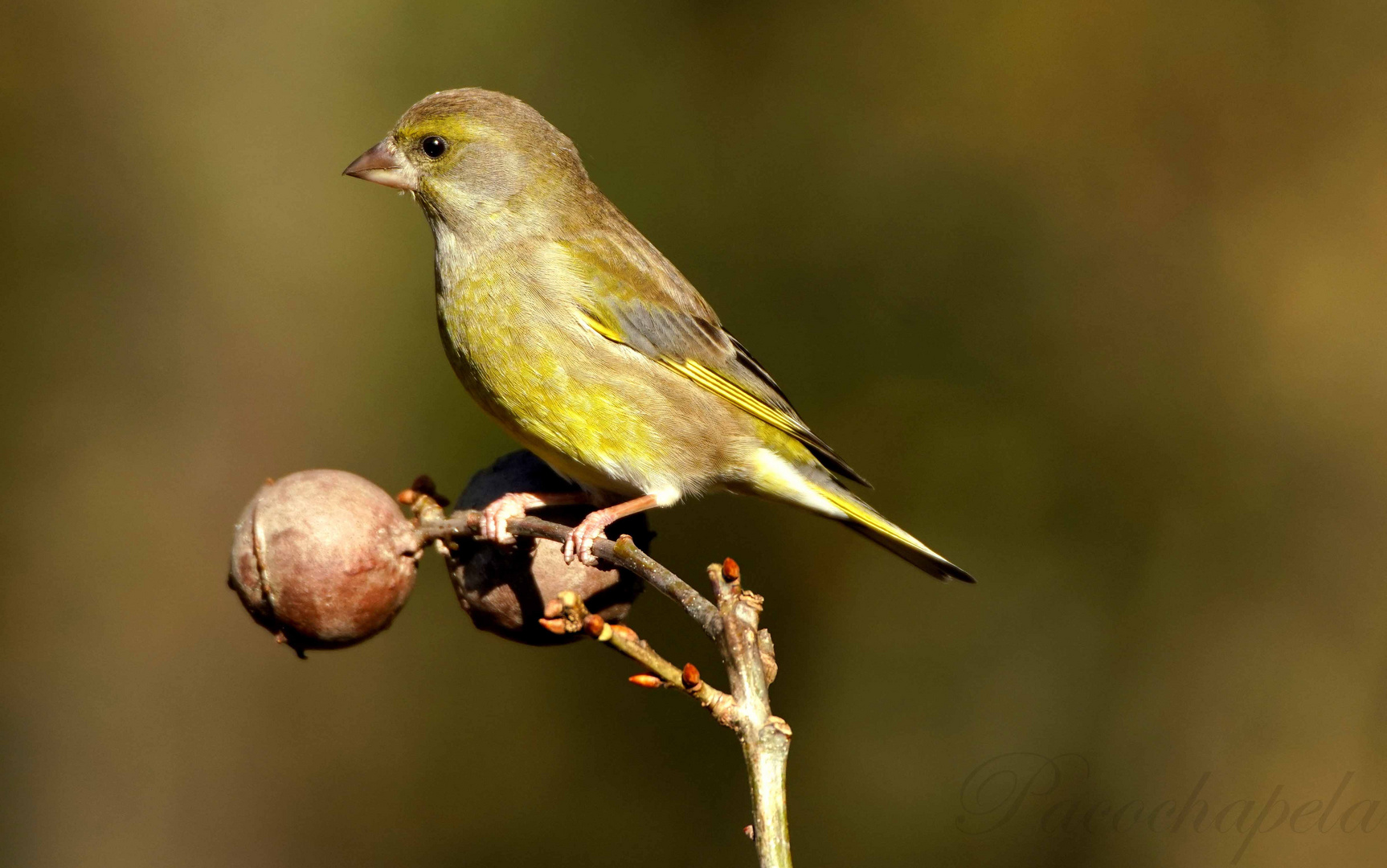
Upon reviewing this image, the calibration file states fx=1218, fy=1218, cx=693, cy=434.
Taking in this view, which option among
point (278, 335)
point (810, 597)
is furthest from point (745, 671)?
point (278, 335)

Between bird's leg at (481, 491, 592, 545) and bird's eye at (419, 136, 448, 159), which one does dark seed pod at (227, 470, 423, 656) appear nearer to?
bird's leg at (481, 491, 592, 545)

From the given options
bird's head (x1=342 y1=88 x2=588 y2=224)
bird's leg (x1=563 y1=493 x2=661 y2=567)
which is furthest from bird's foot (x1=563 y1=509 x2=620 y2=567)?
bird's head (x1=342 y1=88 x2=588 y2=224)

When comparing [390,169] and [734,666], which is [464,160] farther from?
[734,666]

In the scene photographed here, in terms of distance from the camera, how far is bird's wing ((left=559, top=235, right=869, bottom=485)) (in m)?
4.17

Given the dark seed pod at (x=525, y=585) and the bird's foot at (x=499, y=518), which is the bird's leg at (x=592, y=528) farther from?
the bird's foot at (x=499, y=518)

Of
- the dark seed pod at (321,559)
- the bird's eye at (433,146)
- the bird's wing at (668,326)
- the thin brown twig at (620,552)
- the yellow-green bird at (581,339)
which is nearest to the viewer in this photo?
the thin brown twig at (620,552)

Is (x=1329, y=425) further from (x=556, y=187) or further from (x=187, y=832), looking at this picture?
(x=187, y=832)

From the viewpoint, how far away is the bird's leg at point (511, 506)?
2.93 m

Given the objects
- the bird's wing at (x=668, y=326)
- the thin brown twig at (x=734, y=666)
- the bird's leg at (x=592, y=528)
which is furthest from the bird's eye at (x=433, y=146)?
the thin brown twig at (x=734, y=666)

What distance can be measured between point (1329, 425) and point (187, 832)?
23.4 ft

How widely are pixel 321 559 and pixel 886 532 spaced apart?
7.01ft

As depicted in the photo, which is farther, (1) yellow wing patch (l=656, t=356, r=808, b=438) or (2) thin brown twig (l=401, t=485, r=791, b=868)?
(1) yellow wing patch (l=656, t=356, r=808, b=438)

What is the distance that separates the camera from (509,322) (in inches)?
155

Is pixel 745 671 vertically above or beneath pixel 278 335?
above
